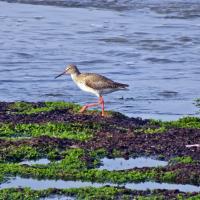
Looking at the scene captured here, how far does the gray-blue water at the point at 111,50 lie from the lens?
21812 millimetres

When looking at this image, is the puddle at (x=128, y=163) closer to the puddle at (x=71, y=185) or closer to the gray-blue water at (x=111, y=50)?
the puddle at (x=71, y=185)

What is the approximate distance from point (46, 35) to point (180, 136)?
17.9m

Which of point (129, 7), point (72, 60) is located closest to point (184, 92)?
point (72, 60)

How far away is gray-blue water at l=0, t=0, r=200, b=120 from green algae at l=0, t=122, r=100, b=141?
10.9 feet

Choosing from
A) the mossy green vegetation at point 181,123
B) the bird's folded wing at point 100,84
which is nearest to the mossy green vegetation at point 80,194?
the mossy green vegetation at point 181,123

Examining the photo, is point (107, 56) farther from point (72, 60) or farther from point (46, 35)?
point (46, 35)

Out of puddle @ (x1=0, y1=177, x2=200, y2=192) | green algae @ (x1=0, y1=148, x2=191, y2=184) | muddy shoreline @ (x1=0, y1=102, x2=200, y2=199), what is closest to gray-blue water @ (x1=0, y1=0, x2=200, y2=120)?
muddy shoreline @ (x1=0, y1=102, x2=200, y2=199)

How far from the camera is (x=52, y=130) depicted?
16.0 meters

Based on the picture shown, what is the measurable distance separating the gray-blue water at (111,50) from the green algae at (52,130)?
3.31 meters

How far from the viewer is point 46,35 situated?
32.9 metres

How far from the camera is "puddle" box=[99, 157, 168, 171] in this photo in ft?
45.4

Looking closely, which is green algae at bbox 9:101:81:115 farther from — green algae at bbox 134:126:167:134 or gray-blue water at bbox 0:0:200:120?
gray-blue water at bbox 0:0:200:120

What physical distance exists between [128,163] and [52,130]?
2.34 m

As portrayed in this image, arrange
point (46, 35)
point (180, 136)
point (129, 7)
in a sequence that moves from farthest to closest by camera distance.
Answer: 1. point (129, 7)
2. point (46, 35)
3. point (180, 136)
